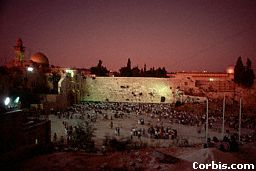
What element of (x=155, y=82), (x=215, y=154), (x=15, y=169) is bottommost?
(x=15, y=169)

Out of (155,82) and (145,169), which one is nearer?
(145,169)

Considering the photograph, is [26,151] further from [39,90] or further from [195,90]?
[195,90]

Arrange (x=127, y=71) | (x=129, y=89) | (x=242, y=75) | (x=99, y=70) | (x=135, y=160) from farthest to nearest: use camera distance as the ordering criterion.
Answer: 1. (x=99, y=70)
2. (x=127, y=71)
3. (x=129, y=89)
4. (x=242, y=75)
5. (x=135, y=160)

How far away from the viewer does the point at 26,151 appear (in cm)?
1033

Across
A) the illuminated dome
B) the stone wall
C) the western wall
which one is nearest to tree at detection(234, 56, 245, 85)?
the western wall

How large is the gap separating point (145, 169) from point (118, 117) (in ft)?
64.7

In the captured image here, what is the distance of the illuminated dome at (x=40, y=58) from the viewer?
45359 mm

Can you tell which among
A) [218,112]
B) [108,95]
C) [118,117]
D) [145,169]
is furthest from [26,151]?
[108,95]

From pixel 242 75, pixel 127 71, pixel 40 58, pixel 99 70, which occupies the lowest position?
pixel 242 75

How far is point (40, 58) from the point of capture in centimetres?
4588

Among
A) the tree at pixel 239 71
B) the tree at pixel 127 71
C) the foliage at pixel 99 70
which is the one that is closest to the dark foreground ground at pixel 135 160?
the tree at pixel 239 71

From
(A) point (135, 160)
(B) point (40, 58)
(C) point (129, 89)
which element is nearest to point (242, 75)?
(C) point (129, 89)

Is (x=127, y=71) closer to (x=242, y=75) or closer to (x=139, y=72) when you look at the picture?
(x=139, y=72)

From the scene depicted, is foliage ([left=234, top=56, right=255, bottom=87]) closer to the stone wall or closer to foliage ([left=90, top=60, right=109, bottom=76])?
the stone wall
